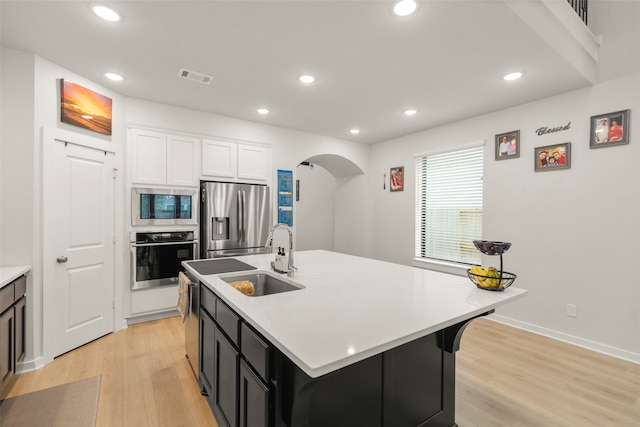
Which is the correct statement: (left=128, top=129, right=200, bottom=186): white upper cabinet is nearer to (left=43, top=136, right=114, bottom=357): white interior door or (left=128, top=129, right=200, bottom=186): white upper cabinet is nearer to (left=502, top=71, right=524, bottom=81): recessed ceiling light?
(left=43, top=136, right=114, bottom=357): white interior door

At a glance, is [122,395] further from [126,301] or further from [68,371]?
[126,301]

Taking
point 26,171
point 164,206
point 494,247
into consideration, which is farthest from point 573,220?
point 26,171

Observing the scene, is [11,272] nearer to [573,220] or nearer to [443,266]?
[443,266]

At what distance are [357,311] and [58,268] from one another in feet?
9.33

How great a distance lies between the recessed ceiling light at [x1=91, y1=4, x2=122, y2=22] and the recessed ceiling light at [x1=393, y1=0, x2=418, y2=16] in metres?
1.81

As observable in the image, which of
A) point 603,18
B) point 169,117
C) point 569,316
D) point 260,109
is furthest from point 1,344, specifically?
point 603,18

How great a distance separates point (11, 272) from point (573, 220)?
494cm

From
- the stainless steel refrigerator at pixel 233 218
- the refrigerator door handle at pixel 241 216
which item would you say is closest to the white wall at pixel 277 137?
the stainless steel refrigerator at pixel 233 218

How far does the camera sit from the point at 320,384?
1.17 metres

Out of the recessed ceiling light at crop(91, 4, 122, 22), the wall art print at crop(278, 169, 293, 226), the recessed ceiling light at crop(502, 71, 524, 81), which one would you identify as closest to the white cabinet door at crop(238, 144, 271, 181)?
the wall art print at crop(278, 169, 293, 226)

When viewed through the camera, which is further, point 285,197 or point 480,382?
point 285,197

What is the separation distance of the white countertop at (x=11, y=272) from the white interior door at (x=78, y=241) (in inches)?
6.3

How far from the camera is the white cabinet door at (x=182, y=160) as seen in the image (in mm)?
3598

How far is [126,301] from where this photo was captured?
337 centimetres
